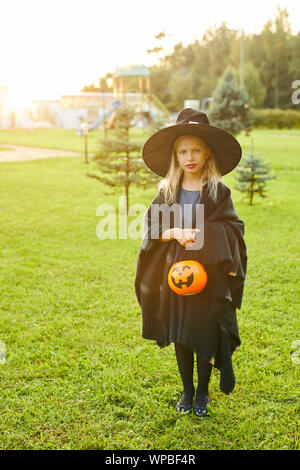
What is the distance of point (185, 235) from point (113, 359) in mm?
1815

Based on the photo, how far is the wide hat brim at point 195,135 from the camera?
2783 mm

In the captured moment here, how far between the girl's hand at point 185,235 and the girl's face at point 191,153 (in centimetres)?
41

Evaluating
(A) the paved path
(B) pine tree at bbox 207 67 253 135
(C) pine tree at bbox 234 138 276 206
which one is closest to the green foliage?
(B) pine tree at bbox 207 67 253 135

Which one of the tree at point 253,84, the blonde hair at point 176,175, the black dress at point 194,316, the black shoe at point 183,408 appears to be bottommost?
the black shoe at point 183,408

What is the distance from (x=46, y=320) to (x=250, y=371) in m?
2.31

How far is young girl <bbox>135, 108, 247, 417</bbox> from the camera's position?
2.77m

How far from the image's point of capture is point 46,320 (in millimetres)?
4789

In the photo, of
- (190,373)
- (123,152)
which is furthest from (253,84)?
(190,373)

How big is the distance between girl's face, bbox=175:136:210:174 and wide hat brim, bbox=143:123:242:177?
0.14 ft

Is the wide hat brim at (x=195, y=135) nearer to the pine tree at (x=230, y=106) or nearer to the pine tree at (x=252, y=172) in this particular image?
the pine tree at (x=252, y=172)

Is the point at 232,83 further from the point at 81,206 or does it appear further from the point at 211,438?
the point at 211,438

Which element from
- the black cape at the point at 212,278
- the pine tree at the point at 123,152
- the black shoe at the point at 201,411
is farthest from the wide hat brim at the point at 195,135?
the pine tree at the point at 123,152

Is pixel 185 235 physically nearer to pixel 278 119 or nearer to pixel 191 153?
pixel 191 153

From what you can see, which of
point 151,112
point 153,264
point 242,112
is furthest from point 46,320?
point 151,112
